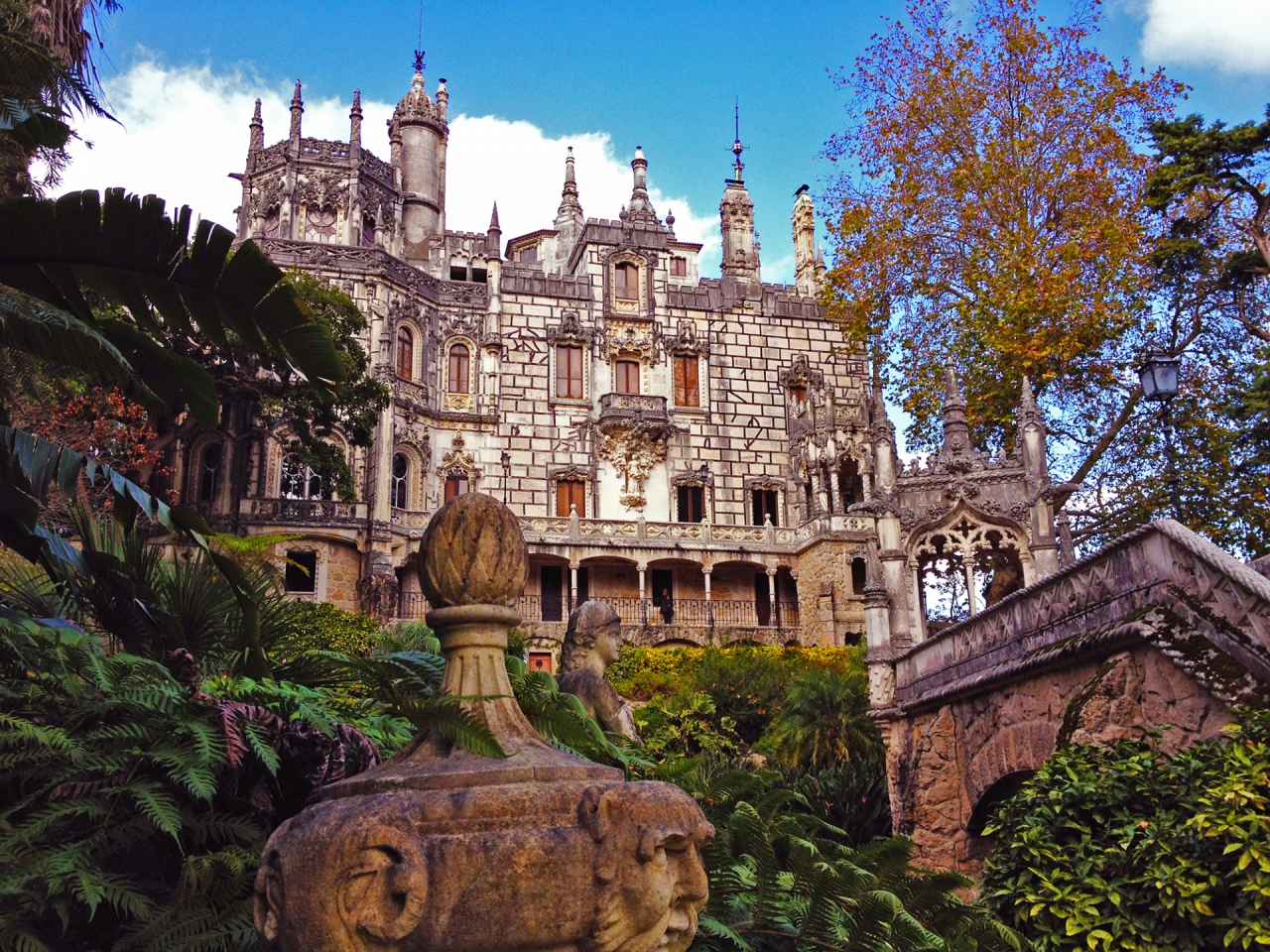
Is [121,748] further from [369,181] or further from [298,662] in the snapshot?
[369,181]

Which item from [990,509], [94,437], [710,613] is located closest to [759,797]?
[990,509]

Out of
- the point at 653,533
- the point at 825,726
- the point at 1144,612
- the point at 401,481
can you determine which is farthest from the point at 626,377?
the point at 1144,612

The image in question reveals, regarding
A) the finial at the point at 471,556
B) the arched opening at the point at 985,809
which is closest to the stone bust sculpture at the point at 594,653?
the finial at the point at 471,556

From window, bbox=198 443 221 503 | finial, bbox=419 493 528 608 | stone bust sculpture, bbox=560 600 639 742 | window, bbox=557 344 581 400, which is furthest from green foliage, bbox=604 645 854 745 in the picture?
finial, bbox=419 493 528 608

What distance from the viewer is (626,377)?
132ft

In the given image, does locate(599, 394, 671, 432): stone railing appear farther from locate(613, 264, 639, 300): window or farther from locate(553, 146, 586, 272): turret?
locate(553, 146, 586, 272): turret

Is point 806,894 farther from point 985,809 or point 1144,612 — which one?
point 985,809

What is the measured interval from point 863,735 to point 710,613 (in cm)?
1557

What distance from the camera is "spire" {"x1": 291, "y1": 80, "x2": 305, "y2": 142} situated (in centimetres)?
3734

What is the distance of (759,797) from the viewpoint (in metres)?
5.66

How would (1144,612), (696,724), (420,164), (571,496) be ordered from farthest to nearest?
(420,164) → (571,496) → (696,724) → (1144,612)

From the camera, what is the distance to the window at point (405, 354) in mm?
37031

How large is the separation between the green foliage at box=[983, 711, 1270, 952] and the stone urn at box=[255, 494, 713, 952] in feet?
13.5

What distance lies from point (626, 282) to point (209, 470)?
1621 cm
